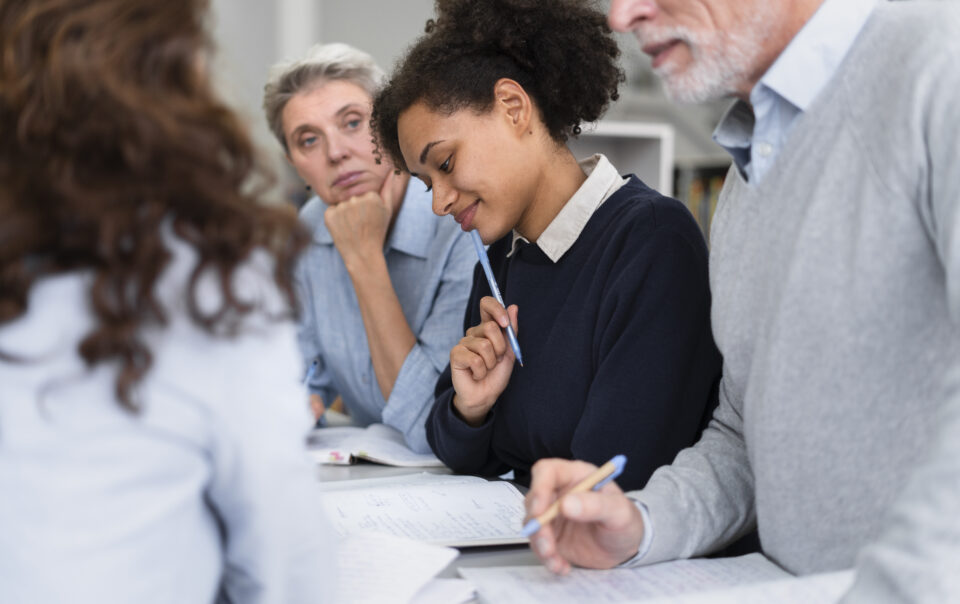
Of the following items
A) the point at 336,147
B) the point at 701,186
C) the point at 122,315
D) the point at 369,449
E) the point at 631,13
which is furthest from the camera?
the point at 701,186

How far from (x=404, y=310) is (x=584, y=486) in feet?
3.46

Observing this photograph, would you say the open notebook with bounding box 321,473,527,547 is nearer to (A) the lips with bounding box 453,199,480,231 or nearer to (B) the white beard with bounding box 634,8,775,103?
(A) the lips with bounding box 453,199,480,231

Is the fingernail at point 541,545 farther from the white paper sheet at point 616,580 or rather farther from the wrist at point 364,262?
the wrist at point 364,262

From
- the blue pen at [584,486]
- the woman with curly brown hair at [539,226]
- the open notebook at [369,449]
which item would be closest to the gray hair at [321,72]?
the woman with curly brown hair at [539,226]

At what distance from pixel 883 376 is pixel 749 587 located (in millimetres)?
220

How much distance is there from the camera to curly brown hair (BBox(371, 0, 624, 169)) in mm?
1298

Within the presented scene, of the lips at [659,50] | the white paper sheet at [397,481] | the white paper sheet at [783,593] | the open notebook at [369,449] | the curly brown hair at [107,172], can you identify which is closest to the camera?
the curly brown hair at [107,172]

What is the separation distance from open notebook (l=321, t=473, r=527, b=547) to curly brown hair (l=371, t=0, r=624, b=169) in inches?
21.1

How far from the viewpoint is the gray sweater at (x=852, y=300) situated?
2.46ft

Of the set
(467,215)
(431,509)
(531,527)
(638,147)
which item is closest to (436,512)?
(431,509)

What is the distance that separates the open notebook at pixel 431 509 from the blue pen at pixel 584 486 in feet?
0.56

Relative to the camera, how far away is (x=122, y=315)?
1.80 ft

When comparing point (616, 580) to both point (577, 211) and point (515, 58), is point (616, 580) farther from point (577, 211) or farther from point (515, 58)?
point (515, 58)

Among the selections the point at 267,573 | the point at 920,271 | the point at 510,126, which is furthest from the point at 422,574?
the point at 510,126
